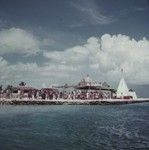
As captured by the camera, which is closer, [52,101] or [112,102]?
[52,101]

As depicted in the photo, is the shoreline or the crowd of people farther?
the crowd of people

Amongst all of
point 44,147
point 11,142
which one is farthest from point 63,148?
point 11,142

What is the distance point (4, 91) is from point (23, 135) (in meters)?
148

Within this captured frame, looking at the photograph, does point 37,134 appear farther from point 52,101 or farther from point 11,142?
point 52,101

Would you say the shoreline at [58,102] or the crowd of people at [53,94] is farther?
Result: the crowd of people at [53,94]

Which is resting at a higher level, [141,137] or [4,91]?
[4,91]

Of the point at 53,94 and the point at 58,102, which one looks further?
the point at 53,94

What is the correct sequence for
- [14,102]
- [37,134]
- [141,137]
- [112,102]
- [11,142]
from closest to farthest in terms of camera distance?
[11,142]
[141,137]
[37,134]
[14,102]
[112,102]

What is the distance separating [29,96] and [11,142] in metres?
144

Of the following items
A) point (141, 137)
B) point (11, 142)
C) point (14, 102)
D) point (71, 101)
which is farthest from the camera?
point (71, 101)

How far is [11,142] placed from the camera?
3488 cm

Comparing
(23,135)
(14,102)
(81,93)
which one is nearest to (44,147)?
(23,135)

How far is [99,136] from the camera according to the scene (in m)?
40.1

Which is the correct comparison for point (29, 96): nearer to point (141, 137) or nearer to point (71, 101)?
point (71, 101)
